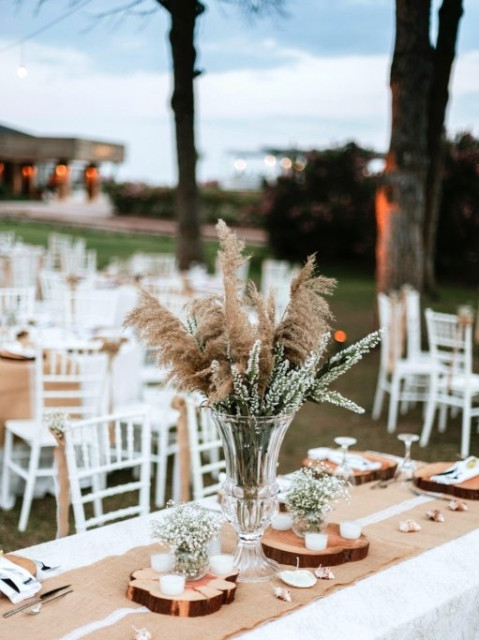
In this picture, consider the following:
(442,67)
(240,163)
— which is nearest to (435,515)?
(442,67)

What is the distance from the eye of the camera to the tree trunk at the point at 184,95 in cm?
1111

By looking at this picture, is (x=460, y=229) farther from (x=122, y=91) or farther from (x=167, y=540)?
(x=167, y=540)

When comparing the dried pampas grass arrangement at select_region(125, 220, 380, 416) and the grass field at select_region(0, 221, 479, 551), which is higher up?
the dried pampas grass arrangement at select_region(125, 220, 380, 416)

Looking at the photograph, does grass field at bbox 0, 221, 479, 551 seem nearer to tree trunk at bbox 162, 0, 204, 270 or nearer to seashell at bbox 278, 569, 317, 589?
seashell at bbox 278, 569, 317, 589

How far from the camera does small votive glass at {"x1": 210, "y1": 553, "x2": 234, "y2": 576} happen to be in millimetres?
2229

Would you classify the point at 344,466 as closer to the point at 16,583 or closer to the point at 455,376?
the point at 16,583

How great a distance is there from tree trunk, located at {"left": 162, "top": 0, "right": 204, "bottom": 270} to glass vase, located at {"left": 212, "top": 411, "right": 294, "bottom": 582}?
9331 mm

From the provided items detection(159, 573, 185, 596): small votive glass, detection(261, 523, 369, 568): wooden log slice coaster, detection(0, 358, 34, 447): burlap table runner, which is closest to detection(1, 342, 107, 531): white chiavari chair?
detection(0, 358, 34, 447): burlap table runner

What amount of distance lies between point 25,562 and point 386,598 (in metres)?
0.92

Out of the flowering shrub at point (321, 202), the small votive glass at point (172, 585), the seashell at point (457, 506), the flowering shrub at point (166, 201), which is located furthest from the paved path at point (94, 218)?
the small votive glass at point (172, 585)

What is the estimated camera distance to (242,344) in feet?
7.18

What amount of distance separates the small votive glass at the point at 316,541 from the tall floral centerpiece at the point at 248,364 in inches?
5.9

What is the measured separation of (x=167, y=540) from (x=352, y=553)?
1.82 feet

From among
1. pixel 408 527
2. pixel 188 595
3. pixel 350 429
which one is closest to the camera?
pixel 188 595
